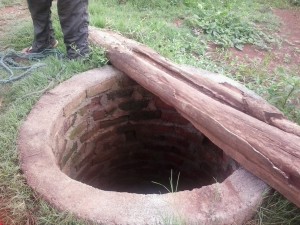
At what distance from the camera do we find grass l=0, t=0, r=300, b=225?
6.41 ft

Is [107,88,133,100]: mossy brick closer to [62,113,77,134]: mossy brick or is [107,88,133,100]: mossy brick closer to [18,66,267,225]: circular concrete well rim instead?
[62,113,77,134]: mossy brick

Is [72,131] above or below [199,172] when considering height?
above

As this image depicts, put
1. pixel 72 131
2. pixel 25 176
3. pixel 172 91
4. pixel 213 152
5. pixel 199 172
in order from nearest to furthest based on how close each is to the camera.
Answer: pixel 25 176 → pixel 172 91 → pixel 72 131 → pixel 213 152 → pixel 199 172

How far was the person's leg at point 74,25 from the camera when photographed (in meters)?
3.07

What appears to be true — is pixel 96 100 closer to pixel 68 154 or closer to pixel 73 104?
pixel 73 104

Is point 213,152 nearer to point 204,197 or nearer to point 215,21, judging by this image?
point 204,197

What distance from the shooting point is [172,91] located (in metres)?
2.48

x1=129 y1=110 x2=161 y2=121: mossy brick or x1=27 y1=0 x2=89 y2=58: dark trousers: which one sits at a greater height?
x1=27 y1=0 x2=89 y2=58: dark trousers

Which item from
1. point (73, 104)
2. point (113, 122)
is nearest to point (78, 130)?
point (73, 104)

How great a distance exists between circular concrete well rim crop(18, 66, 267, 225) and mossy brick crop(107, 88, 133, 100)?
0.86m

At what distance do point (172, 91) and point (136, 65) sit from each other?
1.49ft

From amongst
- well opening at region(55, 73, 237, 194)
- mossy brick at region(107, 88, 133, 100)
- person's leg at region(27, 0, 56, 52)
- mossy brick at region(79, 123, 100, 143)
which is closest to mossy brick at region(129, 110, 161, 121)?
well opening at region(55, 73, 237, 194)

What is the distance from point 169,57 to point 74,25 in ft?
3.00

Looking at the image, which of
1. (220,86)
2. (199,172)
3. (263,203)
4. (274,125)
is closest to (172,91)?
(220,86)
